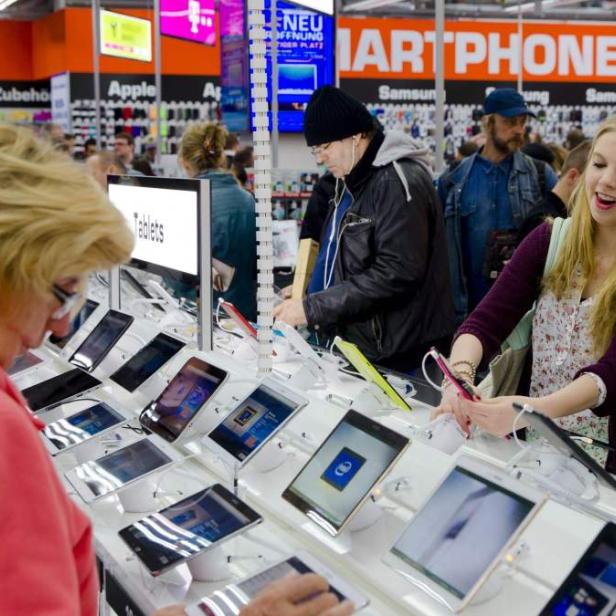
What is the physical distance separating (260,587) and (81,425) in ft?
3.66

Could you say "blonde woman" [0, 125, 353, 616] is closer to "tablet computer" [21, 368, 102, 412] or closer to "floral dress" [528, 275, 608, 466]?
"floral dress" [528, 275, 608, 466]

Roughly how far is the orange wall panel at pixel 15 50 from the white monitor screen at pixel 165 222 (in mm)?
14559

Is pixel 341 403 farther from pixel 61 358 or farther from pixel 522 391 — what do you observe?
pixel 61 358

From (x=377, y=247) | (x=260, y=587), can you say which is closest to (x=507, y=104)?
(x=377, y=247)

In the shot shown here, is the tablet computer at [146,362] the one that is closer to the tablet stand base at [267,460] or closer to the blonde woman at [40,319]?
the tablet stand base at [267,460]

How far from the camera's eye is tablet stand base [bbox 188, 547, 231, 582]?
1798 millimetres

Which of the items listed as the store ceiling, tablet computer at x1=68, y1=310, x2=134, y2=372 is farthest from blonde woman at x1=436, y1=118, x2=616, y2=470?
the store ceiling

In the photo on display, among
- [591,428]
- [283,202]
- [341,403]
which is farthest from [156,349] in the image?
[283,202]

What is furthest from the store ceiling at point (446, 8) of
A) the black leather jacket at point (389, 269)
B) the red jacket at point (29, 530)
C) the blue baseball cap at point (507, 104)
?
the red jacket at point (29, 530)

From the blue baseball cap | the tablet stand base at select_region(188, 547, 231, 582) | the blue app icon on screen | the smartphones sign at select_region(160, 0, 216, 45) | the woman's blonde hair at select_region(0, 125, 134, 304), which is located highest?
the smartphones sign at select_region(160, 0, 216, 45)

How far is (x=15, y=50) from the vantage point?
17016 millimetres

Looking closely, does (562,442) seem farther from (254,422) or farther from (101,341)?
(101,341)

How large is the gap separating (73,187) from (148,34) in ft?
38.4

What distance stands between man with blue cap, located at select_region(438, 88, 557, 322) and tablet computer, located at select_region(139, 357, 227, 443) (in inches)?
96.4
